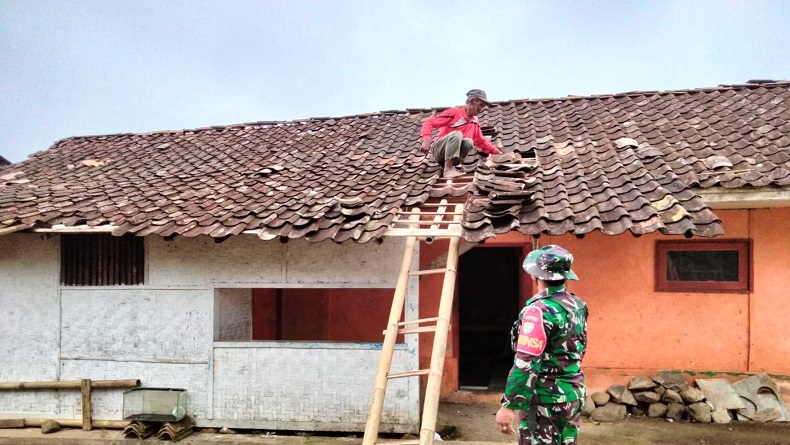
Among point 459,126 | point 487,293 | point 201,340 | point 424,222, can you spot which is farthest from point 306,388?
point 487,293

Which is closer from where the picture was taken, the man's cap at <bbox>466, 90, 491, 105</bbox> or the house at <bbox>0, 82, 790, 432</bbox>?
the house at <bbox>0, 82, 790, 432</bbox>

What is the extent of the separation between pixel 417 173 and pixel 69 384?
188 inches

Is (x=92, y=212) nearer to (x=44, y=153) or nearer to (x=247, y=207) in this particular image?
(x=247, y=207)

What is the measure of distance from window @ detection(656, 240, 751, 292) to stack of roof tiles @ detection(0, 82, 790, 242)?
4.02 ft

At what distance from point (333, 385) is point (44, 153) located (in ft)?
24.5

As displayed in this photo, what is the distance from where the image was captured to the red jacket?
638cm

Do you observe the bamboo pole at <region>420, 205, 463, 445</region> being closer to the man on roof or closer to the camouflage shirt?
the camouflage shirt

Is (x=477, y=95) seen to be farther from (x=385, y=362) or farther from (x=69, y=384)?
(x=69, y=384)

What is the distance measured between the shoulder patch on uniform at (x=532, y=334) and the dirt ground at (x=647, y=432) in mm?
2933

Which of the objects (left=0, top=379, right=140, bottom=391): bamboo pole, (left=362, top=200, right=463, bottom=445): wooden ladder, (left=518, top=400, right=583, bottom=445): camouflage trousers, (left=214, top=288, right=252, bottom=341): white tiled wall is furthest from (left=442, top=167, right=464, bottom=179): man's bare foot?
(left=0, top=379, right=140, bottom=391): bamboo pole

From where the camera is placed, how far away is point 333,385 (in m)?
5.32

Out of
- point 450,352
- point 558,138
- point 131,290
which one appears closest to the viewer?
point 131,290

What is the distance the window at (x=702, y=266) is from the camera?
6.07m

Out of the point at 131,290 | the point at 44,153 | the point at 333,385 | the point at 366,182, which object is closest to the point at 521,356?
the point at 333,385
